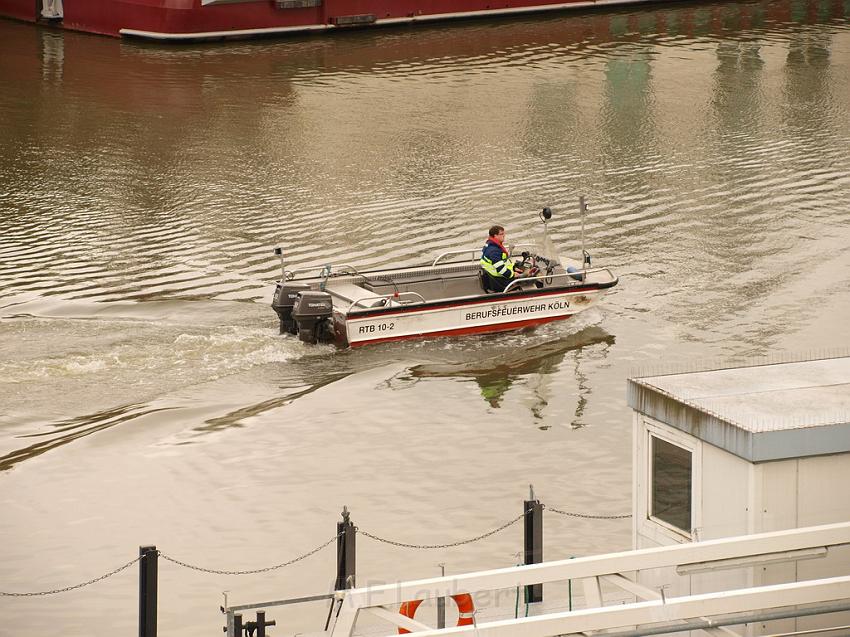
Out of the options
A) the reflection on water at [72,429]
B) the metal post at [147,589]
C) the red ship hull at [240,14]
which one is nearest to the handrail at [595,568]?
the metal post at [147,589]

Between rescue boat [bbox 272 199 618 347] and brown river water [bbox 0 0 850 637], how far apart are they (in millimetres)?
316

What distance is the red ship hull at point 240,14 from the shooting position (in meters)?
45.6

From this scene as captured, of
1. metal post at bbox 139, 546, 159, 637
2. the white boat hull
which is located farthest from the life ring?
the white boat hull

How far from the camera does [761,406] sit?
10188mm

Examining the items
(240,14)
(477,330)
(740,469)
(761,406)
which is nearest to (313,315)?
(477,330)

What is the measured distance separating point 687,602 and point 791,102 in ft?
102

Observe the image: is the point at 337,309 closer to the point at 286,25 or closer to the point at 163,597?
the point at 163,597

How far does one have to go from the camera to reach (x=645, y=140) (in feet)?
112

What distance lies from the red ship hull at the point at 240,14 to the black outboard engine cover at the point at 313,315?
2746 centimetres

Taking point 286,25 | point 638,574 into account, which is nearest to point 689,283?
point 638,574

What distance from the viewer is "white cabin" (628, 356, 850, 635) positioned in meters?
9.73

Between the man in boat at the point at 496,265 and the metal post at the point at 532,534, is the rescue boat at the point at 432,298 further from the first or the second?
the metal post at the point at 532,534

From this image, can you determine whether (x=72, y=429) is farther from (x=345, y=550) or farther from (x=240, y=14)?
(x=240, y=14)

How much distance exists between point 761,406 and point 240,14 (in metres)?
38.0
